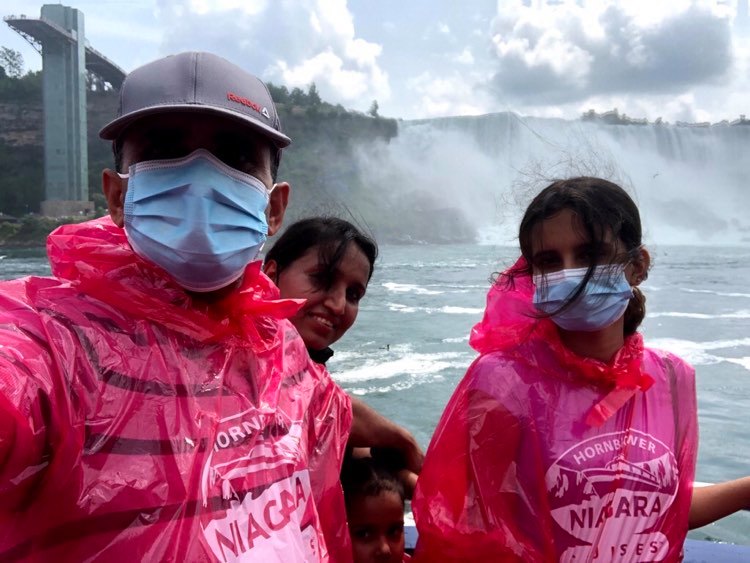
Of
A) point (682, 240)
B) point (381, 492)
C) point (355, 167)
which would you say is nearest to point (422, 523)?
point (381, 492)

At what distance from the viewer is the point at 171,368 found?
1.12 meters

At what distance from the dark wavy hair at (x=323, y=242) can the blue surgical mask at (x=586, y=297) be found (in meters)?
0.69

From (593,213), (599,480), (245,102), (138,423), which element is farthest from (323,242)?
(138,423)

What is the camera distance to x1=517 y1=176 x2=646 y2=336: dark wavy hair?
1.73 metres

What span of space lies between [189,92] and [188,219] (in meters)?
0.22

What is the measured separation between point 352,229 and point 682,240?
52.4m

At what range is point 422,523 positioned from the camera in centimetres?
163

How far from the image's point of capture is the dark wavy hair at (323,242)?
2.21m

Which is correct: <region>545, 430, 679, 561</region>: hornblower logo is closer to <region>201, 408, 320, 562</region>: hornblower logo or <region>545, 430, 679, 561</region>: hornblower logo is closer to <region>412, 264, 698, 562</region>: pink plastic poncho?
<region>412, 264, 698, 562</region>: pink plastic poncho

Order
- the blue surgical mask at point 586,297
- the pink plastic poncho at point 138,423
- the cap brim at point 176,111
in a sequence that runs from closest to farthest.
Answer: the pink plastic poncho at point 138,423 → the cap brim at point 176,111 → the blue surgical mask at point 586,297

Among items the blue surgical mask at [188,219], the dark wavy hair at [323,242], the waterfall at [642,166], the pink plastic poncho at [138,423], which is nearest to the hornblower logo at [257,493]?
the pink plastic poncho at [138,423]

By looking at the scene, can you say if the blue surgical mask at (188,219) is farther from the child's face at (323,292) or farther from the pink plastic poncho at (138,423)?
the child's face at (323,292)

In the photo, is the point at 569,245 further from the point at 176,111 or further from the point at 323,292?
the point at 176,111

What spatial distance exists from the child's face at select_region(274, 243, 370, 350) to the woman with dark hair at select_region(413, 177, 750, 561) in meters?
0.50
